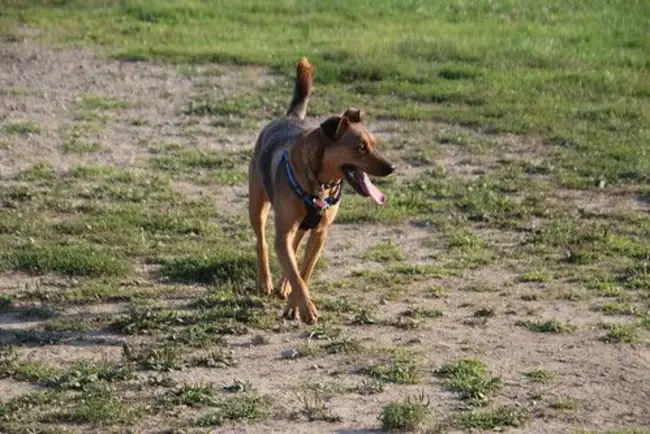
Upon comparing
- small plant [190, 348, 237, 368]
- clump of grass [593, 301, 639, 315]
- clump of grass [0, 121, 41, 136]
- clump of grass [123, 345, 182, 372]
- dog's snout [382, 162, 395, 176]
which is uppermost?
dog's snout [382, 162, 395, 176]

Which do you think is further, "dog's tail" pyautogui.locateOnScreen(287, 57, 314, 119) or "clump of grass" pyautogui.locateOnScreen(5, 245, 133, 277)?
"dog's tail" pyautogui.locateOnScreen(287, 57, 314, 119)

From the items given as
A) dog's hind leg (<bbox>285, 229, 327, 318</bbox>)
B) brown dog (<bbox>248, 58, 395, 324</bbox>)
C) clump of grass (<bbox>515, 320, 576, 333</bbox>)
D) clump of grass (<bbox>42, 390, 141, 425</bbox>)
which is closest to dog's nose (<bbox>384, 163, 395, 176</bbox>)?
brown dog (<bbox>248, 58, 395, 324</bbox>)

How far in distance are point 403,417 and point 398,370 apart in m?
0.73

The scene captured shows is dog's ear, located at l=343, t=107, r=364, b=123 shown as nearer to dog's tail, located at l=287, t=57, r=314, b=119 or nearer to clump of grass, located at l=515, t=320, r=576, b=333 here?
dog's tail, located at l=287, t=57, r=314, b=119

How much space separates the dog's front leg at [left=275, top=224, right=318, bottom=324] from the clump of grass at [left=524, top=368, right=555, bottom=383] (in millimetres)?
1209

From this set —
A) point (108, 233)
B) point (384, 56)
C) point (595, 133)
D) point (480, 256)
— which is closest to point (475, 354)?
point (480, 256)

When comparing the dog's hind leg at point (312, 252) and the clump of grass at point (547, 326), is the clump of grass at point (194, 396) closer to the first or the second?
the dog's hind leg at point (312, 252)

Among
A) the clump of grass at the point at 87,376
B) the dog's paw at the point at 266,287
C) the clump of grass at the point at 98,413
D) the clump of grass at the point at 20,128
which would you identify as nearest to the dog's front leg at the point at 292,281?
the dog's paw at the point at 266,287

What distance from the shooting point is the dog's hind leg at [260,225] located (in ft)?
28.2

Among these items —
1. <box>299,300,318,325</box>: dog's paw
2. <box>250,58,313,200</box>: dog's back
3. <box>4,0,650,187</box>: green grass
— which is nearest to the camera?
<box>299,300,318,325</box>: dog's paw

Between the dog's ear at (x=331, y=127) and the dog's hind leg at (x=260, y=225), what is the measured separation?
0.75 m

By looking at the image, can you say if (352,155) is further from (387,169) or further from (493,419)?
(493,419)

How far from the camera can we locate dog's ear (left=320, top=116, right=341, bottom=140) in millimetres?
7949

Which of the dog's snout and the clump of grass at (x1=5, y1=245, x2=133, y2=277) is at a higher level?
the dog's snout
